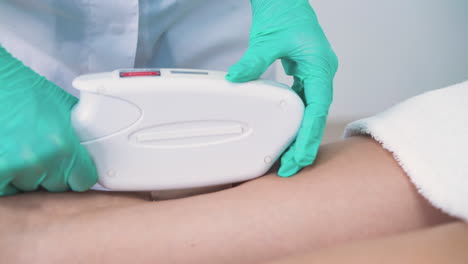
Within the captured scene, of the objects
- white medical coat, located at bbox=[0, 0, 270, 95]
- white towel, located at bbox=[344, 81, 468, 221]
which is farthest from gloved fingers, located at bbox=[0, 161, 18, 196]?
white towel, located at bbox=[344, 81, 468, 221]

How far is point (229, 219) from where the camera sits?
2.25 feet

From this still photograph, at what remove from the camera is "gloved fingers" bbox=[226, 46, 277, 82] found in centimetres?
71

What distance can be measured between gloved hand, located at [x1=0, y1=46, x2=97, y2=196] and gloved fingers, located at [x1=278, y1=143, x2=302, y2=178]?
12.5 inches

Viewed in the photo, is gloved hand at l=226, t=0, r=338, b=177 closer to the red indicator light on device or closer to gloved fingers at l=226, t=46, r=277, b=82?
gloved fingers at l=226, t=46, r=277, b=82

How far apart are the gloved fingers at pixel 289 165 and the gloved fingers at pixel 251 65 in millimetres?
141

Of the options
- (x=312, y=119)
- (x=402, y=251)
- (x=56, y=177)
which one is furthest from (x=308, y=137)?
(x=56, y=177)

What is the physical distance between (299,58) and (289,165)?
21cm

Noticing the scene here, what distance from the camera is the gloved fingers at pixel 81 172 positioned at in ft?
2.17

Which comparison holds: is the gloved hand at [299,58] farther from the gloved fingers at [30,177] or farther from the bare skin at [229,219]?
the gloved fingers at [30,177]

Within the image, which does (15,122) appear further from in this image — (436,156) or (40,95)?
(436,156)

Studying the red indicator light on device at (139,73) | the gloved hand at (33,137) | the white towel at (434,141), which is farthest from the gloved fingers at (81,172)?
the white towel at (434,141)

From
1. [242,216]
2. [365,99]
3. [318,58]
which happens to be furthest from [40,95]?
[365,99]

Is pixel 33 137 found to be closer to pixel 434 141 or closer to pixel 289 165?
pixel 289 165

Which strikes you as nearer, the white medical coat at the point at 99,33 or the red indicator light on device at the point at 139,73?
the red indicator light on device at the point at 139,73
